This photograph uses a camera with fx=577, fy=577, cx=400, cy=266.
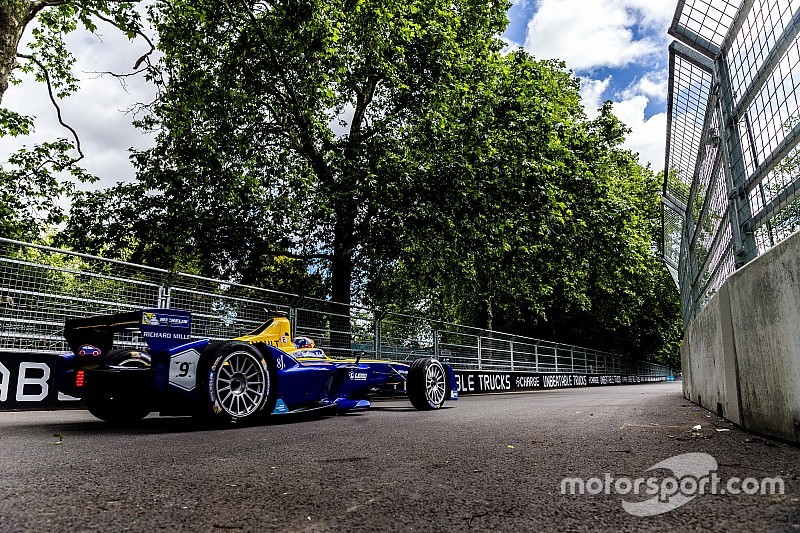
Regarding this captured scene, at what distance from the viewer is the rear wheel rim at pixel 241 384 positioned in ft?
18.9

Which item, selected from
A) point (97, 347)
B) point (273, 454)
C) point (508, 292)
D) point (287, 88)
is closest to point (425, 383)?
point (97, 347)

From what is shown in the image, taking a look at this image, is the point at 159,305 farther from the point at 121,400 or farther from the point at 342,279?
the point at 342,279

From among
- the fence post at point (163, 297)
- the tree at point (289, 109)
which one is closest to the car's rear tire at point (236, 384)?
the fence post at point (163, 297)

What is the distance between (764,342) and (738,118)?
190 cm

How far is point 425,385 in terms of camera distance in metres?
8.68

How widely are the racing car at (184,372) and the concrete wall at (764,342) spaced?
4.30 m

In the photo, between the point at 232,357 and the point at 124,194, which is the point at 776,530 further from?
the point at 124,194

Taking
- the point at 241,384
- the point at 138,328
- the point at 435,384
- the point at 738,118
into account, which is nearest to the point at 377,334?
the point at 435,384

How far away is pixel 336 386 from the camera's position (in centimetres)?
742

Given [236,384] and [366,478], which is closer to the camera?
[366,478]

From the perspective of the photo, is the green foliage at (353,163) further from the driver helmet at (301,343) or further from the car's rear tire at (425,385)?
the driver helmet at (301,343)

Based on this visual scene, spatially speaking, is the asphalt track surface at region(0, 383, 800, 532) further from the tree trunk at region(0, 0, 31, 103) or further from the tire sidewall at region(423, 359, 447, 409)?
the tree trunk at region(0, 0, 31, 103)

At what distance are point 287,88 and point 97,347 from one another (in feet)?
30.8

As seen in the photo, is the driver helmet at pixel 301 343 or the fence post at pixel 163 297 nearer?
the driver helmet at pixel 301 343
